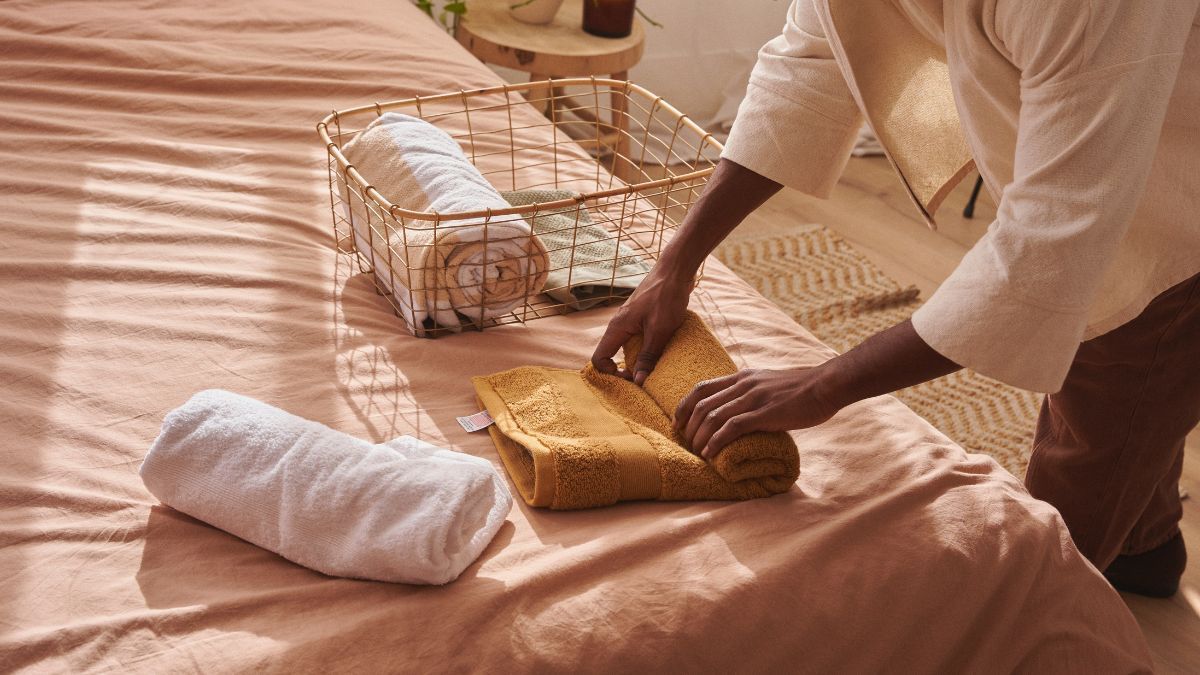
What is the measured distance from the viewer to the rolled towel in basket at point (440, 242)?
1100 millimetres

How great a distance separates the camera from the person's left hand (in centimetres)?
93

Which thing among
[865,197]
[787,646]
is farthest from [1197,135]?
[865,197]

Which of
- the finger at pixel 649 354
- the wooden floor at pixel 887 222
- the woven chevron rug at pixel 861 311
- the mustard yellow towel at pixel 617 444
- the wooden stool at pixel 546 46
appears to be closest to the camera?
the mustard yellow towel at pixel 617 444

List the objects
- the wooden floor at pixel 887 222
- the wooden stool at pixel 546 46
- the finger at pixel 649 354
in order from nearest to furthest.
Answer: the finger at pixel 649 354, the wooden stool at pixel 546 46, the wooden floor at pixel 887 222

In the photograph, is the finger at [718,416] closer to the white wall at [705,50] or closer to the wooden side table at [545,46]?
the wooden side table at [545,46]

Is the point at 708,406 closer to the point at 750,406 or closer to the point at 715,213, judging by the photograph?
the point at 750,406

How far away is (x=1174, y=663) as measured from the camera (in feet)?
5.06

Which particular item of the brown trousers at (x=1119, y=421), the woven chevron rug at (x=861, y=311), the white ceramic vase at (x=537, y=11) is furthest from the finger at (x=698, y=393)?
the white ceramic vase at (x=537, y=11)

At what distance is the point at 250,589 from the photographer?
31.8 inches

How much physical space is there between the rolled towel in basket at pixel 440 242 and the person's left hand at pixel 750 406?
27 centimetres

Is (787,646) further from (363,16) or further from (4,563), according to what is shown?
(363,16)

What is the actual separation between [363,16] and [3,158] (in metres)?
0.73

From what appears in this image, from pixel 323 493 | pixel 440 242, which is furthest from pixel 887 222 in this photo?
pixel 323 493

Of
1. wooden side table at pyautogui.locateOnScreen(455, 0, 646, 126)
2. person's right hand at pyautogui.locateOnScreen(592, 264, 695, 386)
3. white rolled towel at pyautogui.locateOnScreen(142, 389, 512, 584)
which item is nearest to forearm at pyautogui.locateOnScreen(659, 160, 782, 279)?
person's right hand at pyautogui.locateOnScreen(592, 264, 695, 386)
